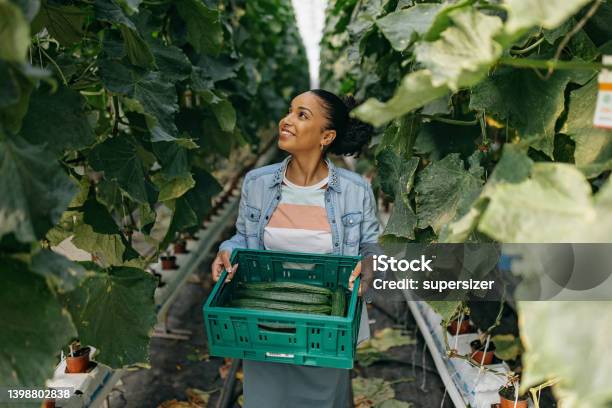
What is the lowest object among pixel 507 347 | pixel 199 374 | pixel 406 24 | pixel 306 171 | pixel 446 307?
pixel 199 374

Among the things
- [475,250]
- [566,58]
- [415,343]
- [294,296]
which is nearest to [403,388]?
[415,343]

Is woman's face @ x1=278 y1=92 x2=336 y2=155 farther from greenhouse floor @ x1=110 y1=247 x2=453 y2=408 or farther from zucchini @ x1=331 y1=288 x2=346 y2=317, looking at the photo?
greenhouse floor @ x1=110 y1=247 x2=453 y2=408

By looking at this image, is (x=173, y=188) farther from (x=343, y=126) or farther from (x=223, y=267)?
(x=343, y=126)

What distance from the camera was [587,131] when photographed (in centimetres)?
119

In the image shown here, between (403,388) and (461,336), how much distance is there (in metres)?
0.62

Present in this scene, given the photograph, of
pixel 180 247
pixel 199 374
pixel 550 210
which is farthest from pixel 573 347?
pixel 180 247

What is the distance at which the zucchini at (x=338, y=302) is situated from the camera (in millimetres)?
1793

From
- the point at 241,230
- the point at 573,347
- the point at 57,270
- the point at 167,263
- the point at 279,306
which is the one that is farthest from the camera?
the point at 167,263

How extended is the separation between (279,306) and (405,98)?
1.08m

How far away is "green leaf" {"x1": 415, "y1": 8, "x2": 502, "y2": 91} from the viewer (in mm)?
851

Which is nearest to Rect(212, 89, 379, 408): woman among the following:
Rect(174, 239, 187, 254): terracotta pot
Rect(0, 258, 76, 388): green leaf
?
Rect(0, 258, 76, 388): green leaf

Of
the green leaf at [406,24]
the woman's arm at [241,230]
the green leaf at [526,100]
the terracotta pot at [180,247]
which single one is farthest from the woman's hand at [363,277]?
the terracotta pot at [180,247]

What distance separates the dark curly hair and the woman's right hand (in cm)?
59

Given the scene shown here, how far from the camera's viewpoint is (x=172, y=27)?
2.50 m
